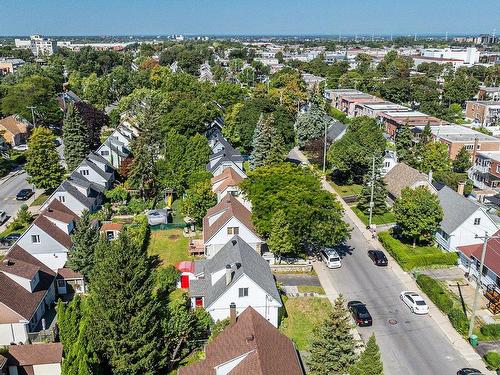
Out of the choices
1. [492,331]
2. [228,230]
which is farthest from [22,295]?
[492,331]

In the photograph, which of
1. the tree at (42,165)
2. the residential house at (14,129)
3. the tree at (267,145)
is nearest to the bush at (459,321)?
the tree at (267,145)

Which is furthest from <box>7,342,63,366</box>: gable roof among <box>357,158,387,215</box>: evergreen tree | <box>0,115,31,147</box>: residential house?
<box>0,115,31,147</box>: residential house

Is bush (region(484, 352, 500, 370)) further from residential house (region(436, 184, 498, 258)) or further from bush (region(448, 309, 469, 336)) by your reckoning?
residential house (region(436, 184, 498, 258))

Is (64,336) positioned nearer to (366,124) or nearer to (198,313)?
(198,313)

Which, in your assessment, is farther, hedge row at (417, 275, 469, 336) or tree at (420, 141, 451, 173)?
tree at (420, 141, 451, 173)

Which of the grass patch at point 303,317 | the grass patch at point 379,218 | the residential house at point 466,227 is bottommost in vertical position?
the grass patch at point 379,218

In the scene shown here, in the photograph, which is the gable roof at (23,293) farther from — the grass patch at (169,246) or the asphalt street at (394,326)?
the asphalt street at (394,326)

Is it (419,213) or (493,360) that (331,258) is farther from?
(493,360)
